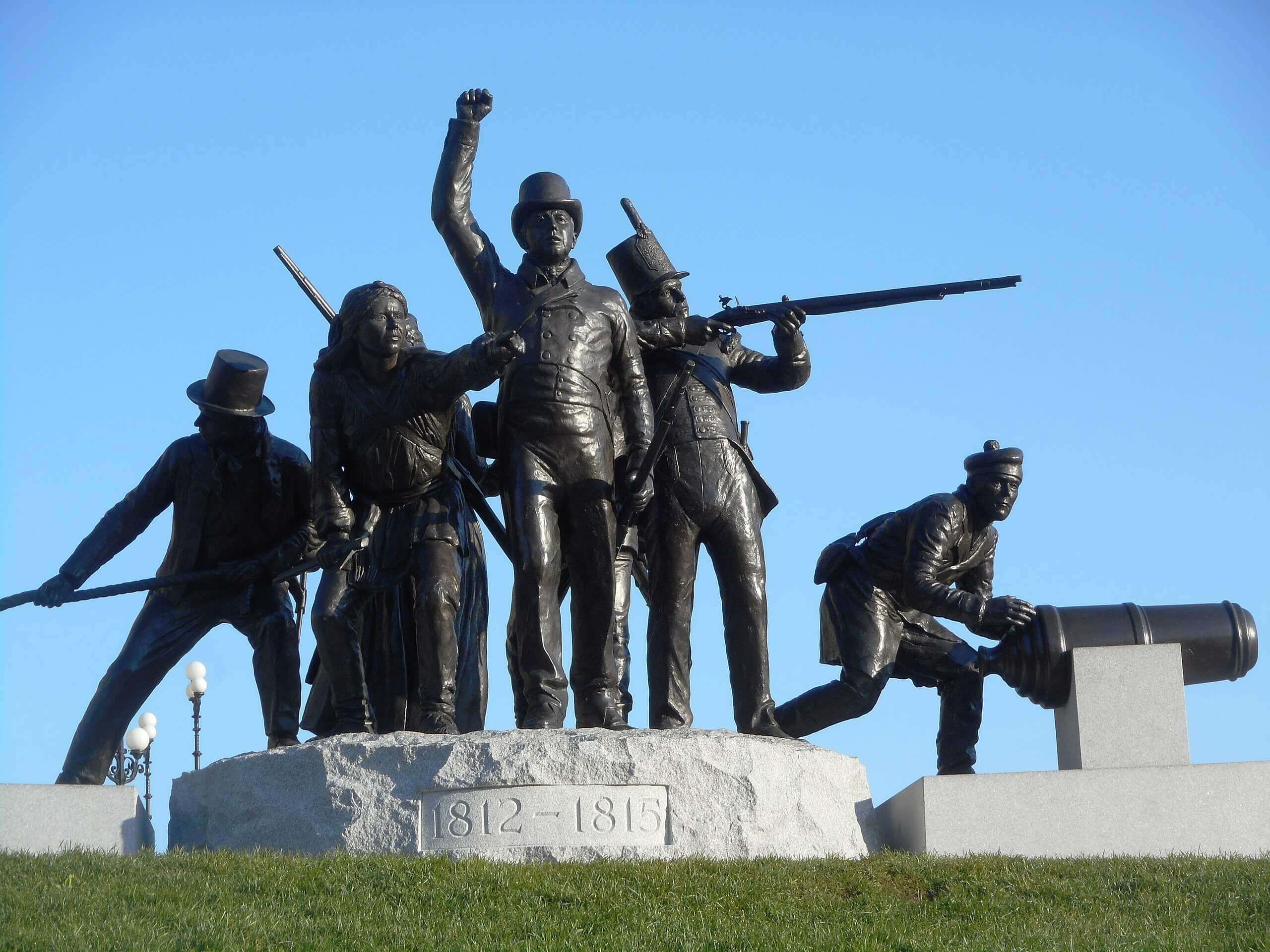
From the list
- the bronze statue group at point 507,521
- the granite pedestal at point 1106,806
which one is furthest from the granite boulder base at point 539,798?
the granite pedestal at point 1106,806

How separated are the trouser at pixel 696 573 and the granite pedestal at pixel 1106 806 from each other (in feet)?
3.59

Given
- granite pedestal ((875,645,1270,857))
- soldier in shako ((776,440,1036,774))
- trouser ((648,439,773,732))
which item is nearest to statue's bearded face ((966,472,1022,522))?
soldier in shako ((776,440,1036,774))

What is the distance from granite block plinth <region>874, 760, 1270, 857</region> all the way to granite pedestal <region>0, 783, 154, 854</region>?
172 inches

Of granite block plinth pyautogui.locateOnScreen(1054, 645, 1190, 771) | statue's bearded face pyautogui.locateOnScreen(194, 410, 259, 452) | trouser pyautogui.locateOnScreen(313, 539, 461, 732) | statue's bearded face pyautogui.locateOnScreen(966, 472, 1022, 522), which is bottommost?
granite block plinth pyautogui.locateOnScreen(1054, 645, 1190, 771)

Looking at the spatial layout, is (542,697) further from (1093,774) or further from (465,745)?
(1093,774)

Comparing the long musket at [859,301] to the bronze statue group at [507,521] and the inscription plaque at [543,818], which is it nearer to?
the bronze statue group at [507,521]

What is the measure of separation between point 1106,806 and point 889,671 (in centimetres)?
169

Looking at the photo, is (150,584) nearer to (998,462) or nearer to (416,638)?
(416,638)

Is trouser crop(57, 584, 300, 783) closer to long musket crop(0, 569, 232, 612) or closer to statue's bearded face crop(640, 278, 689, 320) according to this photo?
long musket crop(0, 569, 232, 612)

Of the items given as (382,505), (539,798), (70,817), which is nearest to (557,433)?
(382,505)

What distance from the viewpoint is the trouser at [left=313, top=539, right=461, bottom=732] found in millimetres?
10367

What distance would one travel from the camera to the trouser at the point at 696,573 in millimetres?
10867

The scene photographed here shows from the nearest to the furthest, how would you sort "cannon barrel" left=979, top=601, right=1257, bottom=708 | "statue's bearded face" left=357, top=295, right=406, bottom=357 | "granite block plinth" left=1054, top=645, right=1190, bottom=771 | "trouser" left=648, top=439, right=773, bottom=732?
1. "statue's bearded face" left=357, top=295, right=406, bottom=357
2. "trouser" left=648, top=439, right=773, bottom=732
3. "granite block plinth" left=1054, top=645, right=1190, bottom=771
4. "cannon barrel" left=979, top=601, right=1257, bottom=708

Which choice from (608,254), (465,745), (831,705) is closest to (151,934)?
(465,745)
